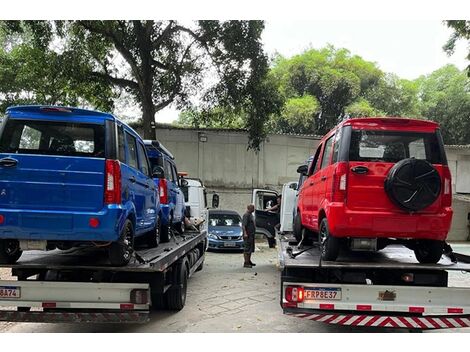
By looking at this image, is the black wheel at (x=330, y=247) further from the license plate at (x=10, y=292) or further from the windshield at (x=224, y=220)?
the windshield at (x=224, y=220)

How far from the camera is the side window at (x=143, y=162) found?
617cm

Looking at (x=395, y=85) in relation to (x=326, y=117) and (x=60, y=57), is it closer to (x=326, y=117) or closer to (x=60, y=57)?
(x=326, y=117)

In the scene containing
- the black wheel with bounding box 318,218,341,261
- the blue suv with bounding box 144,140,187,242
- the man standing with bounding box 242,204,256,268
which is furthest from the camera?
the man standing with bounding box 242,204,256,268

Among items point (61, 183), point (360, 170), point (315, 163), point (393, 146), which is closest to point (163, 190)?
point (315, 163)

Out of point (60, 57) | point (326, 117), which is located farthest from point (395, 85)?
point (60, 57)

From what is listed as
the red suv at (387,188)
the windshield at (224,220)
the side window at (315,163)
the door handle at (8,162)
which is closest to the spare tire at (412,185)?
the red suv at (387,188)

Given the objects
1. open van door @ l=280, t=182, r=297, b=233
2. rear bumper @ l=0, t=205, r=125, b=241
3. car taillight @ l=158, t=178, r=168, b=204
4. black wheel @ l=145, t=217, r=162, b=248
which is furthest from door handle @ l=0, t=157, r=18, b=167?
open van door @ l=280, t=182, r=297, b=233

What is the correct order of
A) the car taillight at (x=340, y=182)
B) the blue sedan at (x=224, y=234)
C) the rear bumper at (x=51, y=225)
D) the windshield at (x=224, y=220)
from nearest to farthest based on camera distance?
the rear bumper at (x=51, y=225)
the car taillight at (x=340, y=182)
the blue sedan at (x=224, y=234)
the windshield at (x=224, y=220)

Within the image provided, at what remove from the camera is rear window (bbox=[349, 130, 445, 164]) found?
16.1 feet

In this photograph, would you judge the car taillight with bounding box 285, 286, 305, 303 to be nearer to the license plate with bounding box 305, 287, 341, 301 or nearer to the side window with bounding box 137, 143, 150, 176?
the license plate with bounding box 305, 287, 341, 301

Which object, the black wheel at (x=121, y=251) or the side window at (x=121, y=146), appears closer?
the black wheel at (x=121, y=251)

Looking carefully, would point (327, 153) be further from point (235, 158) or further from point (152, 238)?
point (235, 158)

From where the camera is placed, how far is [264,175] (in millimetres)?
19984

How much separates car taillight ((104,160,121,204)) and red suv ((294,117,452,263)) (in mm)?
2444
